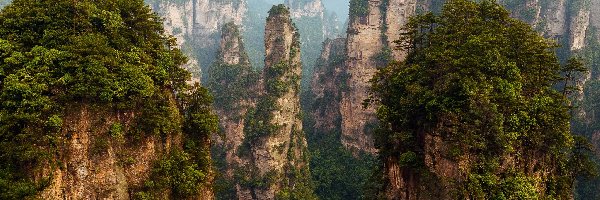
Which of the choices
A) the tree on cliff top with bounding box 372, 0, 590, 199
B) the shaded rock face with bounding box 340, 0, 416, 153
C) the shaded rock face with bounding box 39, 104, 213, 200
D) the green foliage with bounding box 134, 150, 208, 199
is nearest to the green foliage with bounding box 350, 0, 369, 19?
the shaded rock face with bounding box 340, 0, 416, 153

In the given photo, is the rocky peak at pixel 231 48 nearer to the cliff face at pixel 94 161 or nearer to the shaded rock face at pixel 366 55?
the shaded rock face at pixel 366 55

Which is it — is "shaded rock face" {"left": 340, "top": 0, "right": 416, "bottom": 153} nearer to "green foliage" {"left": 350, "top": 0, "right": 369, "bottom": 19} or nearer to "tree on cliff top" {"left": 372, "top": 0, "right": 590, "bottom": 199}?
"green foliage" {"left": 350, "top": 0, "right": 369, "bottom": 19}

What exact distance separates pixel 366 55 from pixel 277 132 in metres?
17.2

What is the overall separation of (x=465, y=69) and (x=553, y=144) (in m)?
6.11

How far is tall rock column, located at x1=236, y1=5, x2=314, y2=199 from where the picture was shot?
155 feet

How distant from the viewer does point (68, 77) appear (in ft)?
63.9

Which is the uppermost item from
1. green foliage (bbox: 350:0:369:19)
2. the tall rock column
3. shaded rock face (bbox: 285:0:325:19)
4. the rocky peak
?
shaded rock face (bbox: 285:0:325:19)

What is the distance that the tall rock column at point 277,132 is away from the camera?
47.1 m

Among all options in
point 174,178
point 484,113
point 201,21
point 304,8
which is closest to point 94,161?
point 174,178

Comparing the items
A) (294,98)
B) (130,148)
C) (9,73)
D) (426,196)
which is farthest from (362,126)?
Result: (9,73)

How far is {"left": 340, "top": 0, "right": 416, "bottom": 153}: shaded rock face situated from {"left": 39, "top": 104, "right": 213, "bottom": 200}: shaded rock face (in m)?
38.2

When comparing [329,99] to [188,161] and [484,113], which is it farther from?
[484,113]

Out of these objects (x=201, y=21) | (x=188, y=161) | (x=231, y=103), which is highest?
(x=201, y=21)

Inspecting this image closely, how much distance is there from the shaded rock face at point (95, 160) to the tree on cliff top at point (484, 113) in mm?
13728
